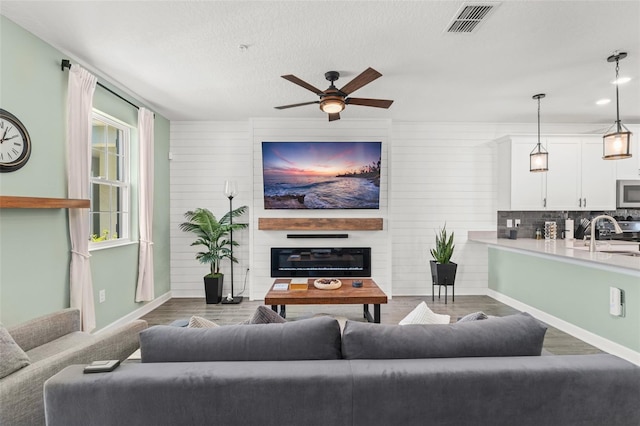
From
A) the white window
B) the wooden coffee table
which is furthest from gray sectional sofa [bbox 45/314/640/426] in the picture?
the white window

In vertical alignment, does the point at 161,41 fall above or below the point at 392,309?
above

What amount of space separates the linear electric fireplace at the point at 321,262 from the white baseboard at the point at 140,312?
5.24 ft

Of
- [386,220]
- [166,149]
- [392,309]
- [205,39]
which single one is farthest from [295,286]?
[166,149]

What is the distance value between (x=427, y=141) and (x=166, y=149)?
13.0 ft

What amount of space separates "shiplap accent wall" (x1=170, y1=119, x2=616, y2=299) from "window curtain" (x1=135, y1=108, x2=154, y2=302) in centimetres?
89

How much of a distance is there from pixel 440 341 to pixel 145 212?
386 centimetres

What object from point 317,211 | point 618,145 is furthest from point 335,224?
point 618,145

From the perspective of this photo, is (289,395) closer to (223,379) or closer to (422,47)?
(223,379)

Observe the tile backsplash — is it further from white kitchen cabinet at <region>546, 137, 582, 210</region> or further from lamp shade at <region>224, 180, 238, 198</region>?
lamp shade at <region>224, 180, 238, 198</region>

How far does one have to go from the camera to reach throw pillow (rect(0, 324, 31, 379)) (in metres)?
1.49

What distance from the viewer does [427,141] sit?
5.16 meters

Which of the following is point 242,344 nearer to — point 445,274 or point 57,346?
point 57,346

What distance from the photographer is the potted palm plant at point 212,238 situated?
184 inches

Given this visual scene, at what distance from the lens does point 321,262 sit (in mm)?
5008
